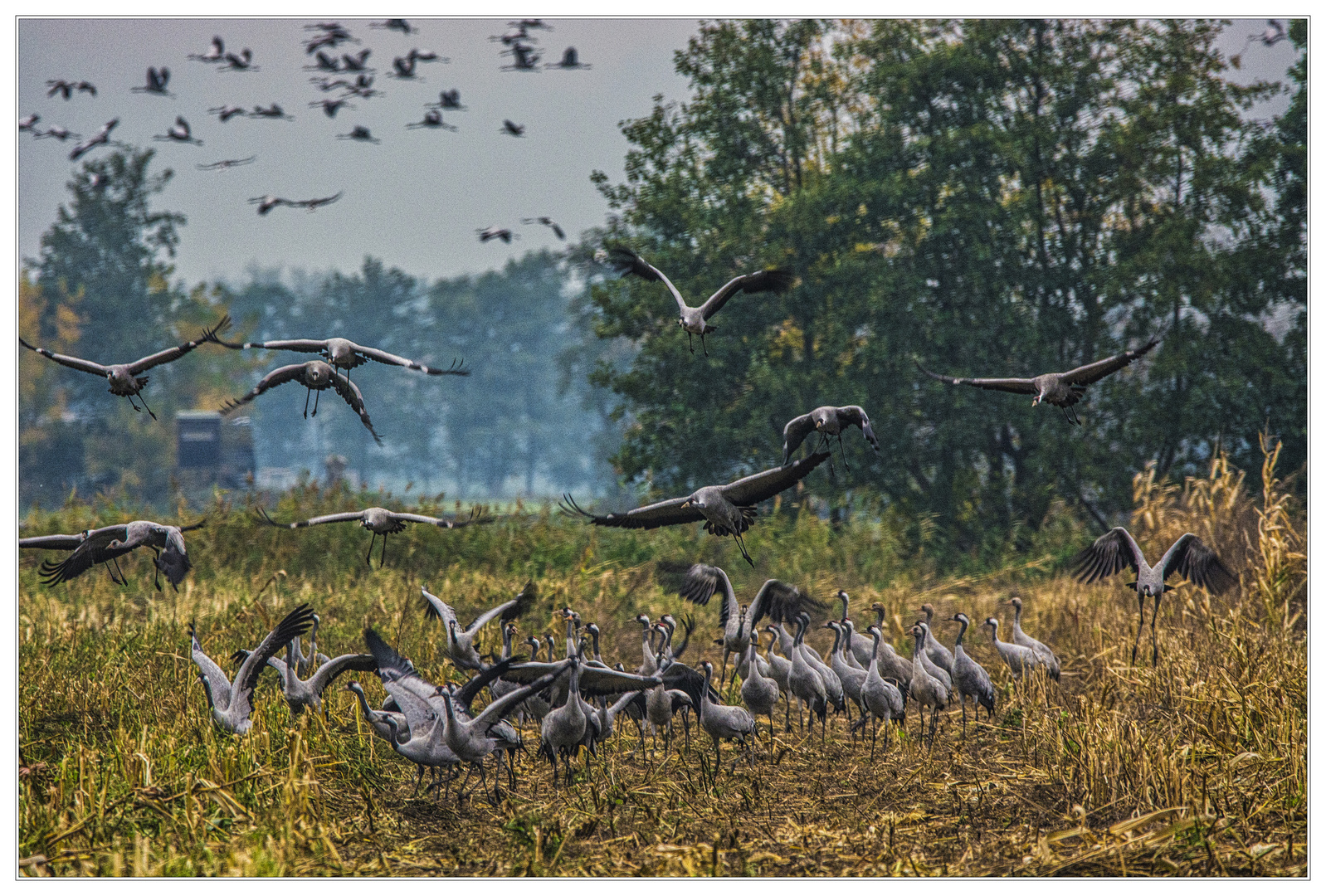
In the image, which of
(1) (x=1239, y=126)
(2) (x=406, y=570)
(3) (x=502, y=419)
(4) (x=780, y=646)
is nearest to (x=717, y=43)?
(1) (x=1239, y=126)

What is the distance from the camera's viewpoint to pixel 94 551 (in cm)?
547

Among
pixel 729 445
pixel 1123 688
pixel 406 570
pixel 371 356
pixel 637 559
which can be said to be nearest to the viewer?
pixel 371 356

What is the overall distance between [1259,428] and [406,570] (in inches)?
435

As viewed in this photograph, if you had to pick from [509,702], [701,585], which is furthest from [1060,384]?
[509,702]

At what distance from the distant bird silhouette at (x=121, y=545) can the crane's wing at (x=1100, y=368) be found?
4029mm

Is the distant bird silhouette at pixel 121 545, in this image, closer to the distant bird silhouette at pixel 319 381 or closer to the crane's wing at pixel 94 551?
the crane's wing at pixel 94 551

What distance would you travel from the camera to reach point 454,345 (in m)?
54.2

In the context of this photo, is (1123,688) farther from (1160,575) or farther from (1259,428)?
(1259,428)

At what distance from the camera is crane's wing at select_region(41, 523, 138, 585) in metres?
5.21

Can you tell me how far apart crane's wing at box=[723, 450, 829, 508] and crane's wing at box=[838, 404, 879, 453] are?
0.18 meters

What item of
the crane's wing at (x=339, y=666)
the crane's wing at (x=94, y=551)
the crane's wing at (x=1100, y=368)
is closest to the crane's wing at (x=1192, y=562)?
the crane's wing at (x=1100, y=368)

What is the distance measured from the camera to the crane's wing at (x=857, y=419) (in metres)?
4.48

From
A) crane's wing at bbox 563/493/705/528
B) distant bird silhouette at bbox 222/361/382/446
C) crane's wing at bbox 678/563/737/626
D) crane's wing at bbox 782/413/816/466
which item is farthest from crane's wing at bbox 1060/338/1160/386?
distant bird silhouette at bbox 222/361/382/446

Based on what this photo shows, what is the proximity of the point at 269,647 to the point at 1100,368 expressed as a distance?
414cm
